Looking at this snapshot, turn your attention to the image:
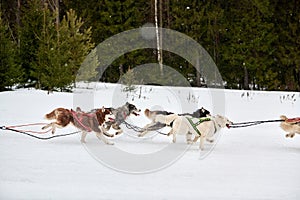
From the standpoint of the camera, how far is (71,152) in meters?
4.82

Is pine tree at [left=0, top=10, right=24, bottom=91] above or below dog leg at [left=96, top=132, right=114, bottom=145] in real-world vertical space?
above

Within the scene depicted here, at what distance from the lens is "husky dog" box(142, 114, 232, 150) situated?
527 cm

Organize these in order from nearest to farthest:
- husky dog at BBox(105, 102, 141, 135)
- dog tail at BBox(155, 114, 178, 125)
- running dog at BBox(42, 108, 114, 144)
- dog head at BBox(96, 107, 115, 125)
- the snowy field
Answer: the snowy field < running dog at BBox(42, 108, 114, 144) < dog head at BBox(96, 107, 115, 125) < dog tail at BBox(155, 114, 178, 125) < husky dog at BBox(105, 102, 141, 135)

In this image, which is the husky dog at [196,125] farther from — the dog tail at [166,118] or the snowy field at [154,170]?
the snowy field at [154,170]

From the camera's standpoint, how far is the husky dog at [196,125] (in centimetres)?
527

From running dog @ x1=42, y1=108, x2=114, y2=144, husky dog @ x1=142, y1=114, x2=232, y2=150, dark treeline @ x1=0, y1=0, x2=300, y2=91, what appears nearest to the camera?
husky dog @ x1=142, y1=114, x2=232, y2=150

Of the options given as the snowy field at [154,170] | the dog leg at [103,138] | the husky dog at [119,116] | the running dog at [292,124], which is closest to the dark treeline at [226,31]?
the husky dog at [119,116]

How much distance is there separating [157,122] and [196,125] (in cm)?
82

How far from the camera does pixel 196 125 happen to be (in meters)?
5.27

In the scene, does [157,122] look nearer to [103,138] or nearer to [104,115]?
[104,115]

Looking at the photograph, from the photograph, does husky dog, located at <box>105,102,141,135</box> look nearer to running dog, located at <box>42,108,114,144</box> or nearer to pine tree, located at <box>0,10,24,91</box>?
running dog, located at <box>42,108,114,144</box>

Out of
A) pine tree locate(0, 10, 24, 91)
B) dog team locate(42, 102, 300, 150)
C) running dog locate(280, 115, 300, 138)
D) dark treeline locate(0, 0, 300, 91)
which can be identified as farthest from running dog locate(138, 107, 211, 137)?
dark treeline locate(0, 0, 300, 91)

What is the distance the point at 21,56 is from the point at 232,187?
40.7 ft

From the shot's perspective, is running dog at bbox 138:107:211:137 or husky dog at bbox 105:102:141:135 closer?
running dog at bbox 138:107:211:137
